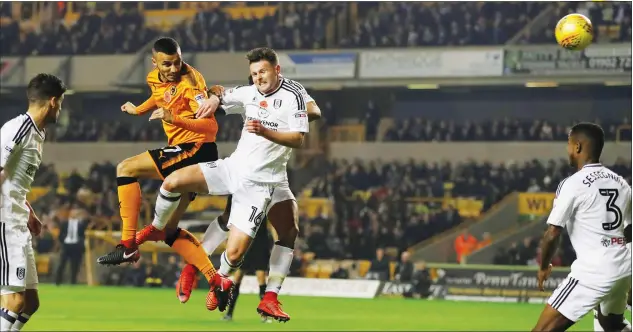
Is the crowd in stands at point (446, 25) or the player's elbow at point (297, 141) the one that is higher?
the crowd in stands at point (446, 25)

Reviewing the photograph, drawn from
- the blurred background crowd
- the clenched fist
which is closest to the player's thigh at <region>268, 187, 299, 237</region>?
the clenched fist

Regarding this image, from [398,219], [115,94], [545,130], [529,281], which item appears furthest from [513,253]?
[115,94]

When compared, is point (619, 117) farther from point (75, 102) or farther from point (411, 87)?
point (75, 102)

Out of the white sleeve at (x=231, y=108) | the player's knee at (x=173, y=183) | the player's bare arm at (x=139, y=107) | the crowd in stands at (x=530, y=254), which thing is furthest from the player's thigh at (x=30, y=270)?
the crowd in stands at (x=530, y=254)

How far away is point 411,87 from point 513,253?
10.4 meters

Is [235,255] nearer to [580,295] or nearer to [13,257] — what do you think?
[13,257]

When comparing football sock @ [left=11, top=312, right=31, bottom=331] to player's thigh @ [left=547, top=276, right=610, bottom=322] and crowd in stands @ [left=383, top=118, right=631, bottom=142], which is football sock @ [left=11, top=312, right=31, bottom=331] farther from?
crowd in stands @ [left=383, top=118, right=631, bottom=142]

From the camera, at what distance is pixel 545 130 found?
3338cm

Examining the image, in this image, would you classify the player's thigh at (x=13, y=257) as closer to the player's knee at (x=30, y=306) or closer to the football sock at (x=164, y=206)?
the player's knee at (x=30, y=306)

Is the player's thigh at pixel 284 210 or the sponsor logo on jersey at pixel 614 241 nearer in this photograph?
the sponsor logo on jersey at pixel 614 241

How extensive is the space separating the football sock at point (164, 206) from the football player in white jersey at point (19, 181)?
1.03 m

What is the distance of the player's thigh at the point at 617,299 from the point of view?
942 centimetres

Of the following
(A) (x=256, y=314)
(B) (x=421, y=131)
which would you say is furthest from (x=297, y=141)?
(B) (x=421, y=131)

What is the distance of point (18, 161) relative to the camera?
8945mm
